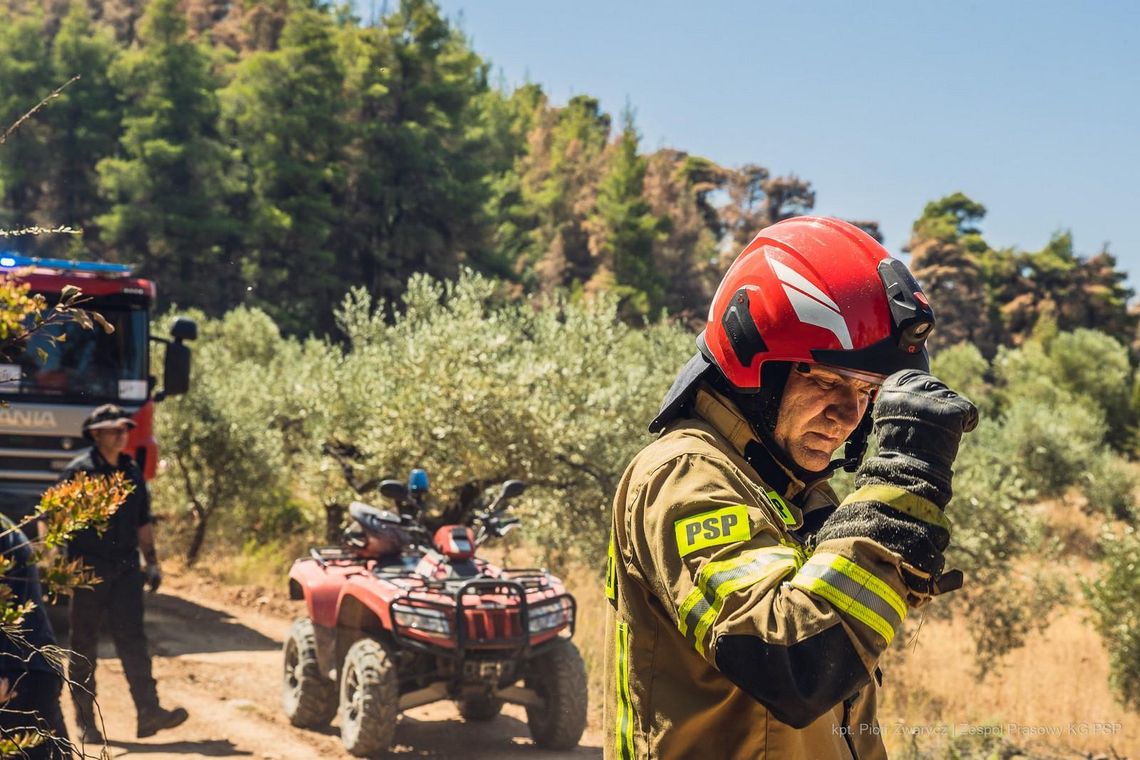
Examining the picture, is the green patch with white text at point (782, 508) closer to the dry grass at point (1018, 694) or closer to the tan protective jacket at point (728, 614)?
the tan protective jacket at point (728, 614)

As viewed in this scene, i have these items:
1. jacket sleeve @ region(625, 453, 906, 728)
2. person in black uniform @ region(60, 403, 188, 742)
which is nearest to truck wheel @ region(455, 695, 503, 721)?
person in black uniform @ region(60, 403, 188, 742)

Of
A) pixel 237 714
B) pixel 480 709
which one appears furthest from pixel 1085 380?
pixel 237 714

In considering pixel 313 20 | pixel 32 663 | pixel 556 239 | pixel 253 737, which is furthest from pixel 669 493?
pixel 556 239

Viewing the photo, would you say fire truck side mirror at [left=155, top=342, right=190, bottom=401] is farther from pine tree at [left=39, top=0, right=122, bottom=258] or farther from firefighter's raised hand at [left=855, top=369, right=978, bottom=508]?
pine tree at [left=39, top=0, right=122, bottom=258]

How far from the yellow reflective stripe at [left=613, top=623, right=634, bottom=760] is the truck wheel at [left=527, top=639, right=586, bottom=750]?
5.28 metres

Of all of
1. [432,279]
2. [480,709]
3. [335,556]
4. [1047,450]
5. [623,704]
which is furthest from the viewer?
[1047,450]

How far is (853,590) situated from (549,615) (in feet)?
18.2

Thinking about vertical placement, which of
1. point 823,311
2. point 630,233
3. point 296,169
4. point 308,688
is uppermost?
point 296,169

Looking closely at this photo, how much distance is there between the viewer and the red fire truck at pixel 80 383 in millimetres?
9781

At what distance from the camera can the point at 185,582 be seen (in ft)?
44.0

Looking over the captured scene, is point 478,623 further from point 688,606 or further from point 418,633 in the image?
point 688,606

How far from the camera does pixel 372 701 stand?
6.84m

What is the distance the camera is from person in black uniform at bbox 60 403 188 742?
284 inches

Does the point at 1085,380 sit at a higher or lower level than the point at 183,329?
lower
